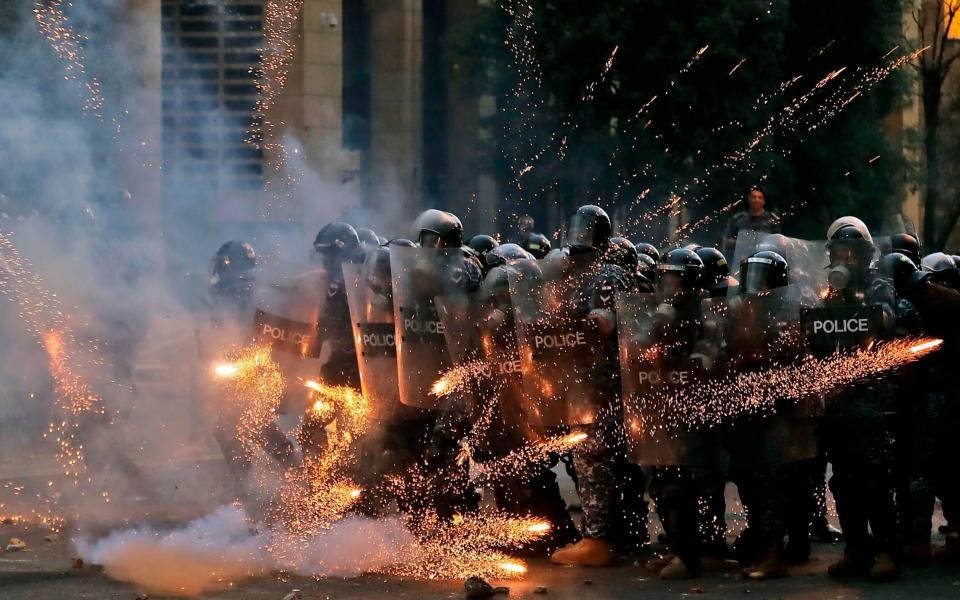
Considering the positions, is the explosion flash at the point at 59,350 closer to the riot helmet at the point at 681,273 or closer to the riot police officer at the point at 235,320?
the riot police officer at the point at 235,320

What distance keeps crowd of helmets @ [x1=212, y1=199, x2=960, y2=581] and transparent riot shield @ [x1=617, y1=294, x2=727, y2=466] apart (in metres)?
0.10

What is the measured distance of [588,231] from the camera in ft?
24.1

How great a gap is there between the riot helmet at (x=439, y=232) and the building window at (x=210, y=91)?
25.5 ft

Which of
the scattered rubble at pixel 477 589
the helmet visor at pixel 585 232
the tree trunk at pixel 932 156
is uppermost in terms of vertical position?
the tree trunk at pixel 932 156

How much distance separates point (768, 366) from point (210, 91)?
429 inches

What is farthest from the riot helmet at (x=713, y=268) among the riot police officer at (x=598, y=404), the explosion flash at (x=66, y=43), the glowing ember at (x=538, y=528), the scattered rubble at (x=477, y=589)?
the explosion flash at (x=66, y=43)

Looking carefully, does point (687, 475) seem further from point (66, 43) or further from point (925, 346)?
point (66, 43)

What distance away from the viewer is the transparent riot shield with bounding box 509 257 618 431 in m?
7.22

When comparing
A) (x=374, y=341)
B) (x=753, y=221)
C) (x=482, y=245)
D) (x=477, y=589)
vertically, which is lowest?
(x=477, y=589)

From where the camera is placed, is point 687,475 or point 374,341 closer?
point 687,475

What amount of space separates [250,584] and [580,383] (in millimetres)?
1827

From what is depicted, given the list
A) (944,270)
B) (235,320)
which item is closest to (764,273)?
(944,270)

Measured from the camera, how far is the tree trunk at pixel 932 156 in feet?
80.4

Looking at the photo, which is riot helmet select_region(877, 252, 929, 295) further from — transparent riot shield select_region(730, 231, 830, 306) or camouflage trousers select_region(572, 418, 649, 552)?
camouflage trousers select_region(572, 418, 649, 552)
